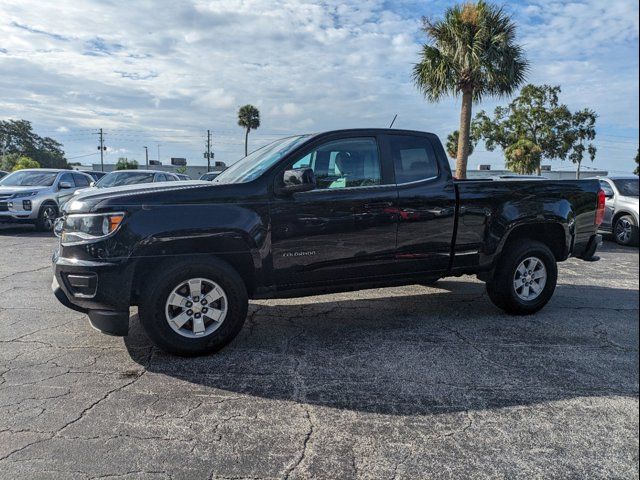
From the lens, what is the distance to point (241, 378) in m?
3.79

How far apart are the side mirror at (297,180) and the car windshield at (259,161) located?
0.26 meters

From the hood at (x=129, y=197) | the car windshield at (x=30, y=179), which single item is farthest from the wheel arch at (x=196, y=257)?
the car windshield at (x=30, y=179)

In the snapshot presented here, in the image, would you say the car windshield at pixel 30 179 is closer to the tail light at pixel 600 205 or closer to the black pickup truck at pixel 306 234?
the black pickup truck at pixel 306 234

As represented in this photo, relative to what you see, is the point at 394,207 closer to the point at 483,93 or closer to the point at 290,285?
the point at 290,285

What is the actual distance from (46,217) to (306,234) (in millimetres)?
11312

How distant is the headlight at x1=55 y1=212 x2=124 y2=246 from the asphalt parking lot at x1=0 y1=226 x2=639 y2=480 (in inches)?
40.9

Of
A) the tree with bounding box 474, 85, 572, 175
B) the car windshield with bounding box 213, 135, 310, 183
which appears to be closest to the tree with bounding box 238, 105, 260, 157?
the tree with bounding box 474, 85, 572, 175

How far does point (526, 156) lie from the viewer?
34250 mm

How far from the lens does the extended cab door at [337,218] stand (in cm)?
438

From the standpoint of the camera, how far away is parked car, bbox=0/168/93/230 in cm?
1259

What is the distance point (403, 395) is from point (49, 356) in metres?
3.00

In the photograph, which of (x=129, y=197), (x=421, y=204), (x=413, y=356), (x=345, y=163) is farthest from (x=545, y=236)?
(x=129, y=197)

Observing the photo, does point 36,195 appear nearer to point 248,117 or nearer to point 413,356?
point 413,356

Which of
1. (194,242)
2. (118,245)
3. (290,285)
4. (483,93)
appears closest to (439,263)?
(290,285)
